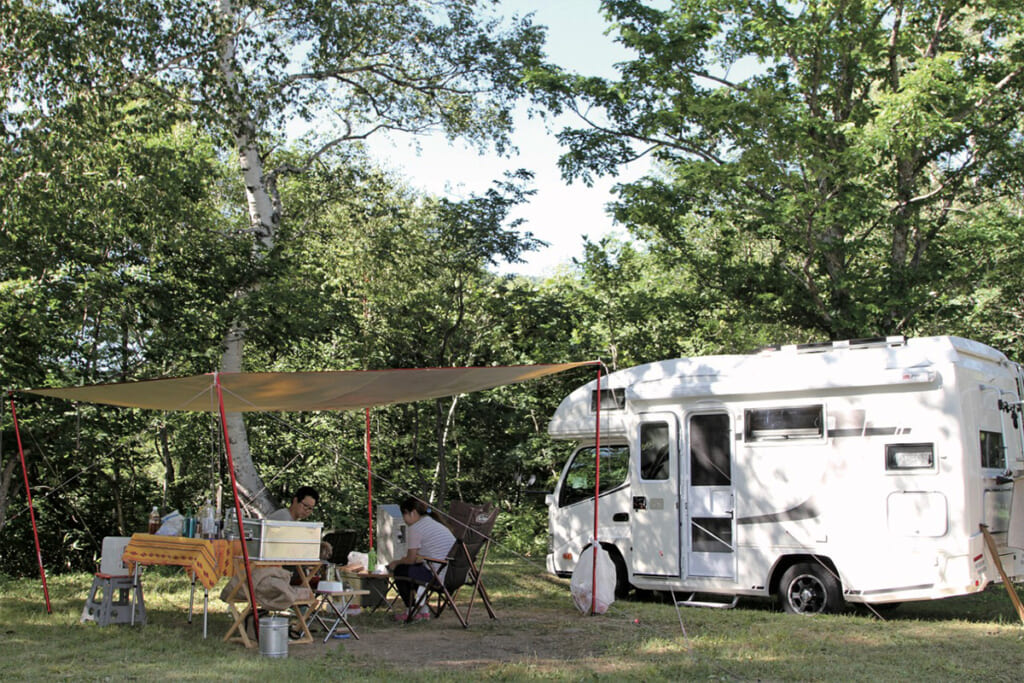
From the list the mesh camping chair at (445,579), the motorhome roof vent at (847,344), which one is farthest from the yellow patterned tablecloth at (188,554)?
the motorhome roof vent at (847,344)

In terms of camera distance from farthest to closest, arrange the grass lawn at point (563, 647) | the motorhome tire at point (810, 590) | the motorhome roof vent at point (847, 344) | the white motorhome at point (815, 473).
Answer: the motorhome tire at point (810, 590) → the motorhome roof vent at point (847, 344) → the white motorhome at point (815, 473) → the grass lawn at point (563, 647)

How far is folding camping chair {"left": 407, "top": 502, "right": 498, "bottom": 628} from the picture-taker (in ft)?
23.9

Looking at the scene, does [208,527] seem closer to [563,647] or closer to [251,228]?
[563,647]

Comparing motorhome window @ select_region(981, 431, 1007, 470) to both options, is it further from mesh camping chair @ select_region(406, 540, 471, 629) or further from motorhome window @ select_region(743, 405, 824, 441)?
mesh camping chair @ select_region(406, 540, 471, 629)

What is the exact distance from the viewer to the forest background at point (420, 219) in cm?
950

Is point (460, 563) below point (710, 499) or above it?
below

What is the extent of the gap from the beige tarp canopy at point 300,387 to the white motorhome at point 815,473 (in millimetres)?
1704

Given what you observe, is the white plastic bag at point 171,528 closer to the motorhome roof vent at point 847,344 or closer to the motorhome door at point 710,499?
the motorhome door at point 710,499

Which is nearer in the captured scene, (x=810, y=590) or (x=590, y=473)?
(x=810, y=590)

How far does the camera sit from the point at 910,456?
281 inches

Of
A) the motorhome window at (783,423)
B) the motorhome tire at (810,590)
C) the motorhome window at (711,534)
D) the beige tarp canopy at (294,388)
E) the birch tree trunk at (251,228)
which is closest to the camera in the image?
the beige tarp canopy at (294,388)

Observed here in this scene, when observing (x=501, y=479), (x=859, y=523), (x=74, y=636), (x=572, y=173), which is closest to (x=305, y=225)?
(x=572, y=173)

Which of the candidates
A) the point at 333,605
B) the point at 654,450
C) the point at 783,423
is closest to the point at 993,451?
the point at 783,423

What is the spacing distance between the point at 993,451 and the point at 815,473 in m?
1.35
